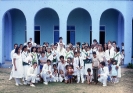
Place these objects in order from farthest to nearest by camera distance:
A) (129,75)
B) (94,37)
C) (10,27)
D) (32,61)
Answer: (10,27), (94,37), (129,75), (32,61)

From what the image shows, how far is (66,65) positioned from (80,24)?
6.71 m

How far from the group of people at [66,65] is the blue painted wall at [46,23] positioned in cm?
595

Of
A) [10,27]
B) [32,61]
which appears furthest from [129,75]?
[10,27]

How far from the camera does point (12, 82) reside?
1070 cm

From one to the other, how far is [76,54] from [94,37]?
4514 mm

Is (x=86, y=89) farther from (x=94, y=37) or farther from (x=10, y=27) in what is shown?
(x=10, y=27)

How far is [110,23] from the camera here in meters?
17.0

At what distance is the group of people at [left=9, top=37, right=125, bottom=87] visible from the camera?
10055 mm

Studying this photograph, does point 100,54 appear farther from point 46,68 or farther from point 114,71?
point 46,68

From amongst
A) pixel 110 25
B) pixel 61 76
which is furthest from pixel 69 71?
pixel 110 25

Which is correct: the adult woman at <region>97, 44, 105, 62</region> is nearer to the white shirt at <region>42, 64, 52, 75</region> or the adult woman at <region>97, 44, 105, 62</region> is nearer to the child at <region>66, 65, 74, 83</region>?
the child at <region>66, 65, 74, 83</region>

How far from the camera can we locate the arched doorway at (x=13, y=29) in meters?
17.2

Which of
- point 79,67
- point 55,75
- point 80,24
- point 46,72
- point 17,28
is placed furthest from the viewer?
point 17,28

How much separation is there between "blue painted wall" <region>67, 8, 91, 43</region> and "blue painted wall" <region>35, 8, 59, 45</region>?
105 centimetres
